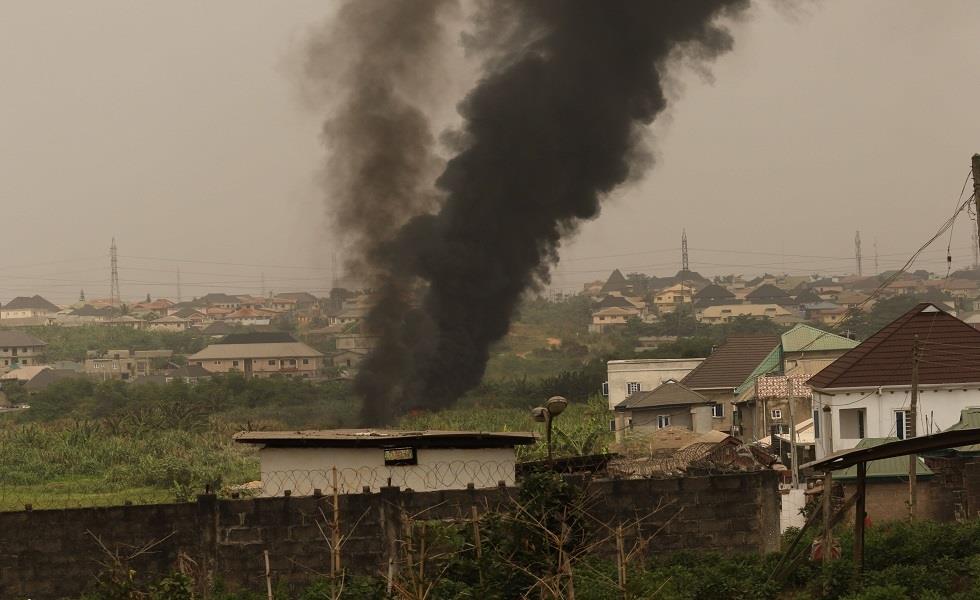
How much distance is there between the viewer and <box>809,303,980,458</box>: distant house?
132ft

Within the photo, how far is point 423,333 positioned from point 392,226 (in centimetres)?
Result: 721

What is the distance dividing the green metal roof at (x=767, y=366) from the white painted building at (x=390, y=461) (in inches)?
1355

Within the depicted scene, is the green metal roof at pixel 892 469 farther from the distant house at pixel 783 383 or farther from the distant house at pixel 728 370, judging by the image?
the distant house at pixel 728 370

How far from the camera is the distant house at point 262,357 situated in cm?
12312

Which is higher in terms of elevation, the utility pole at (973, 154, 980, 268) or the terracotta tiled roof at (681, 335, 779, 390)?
the utility pole at (973, 154, 980, 268)

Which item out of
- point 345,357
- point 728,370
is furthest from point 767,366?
point 345,357

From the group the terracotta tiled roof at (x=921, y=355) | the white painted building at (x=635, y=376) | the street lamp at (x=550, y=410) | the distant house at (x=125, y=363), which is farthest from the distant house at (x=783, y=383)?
the distant house at (x=125, y=363)

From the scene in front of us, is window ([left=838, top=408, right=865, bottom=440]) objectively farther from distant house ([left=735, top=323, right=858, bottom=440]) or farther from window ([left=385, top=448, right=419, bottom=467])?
window ([left=385, top=448, right=419, bottom=467])

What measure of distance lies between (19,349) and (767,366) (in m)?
109

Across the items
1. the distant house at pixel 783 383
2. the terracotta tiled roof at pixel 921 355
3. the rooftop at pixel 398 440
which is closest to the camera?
the rooftop at pixel 398 440

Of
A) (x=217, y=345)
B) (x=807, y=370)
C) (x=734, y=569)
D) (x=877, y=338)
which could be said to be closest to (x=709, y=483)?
(x=734, y=569)

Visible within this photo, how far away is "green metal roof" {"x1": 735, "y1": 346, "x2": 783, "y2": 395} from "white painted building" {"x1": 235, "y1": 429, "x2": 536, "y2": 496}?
3441cm

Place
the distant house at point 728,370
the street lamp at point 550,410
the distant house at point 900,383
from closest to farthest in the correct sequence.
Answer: the street lamp at point 550,410 → the distant house at point 900,383 → the distant house at point 728,370

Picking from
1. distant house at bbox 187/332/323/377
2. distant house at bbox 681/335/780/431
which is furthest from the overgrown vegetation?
distant house at bbox 187/332/323/377
